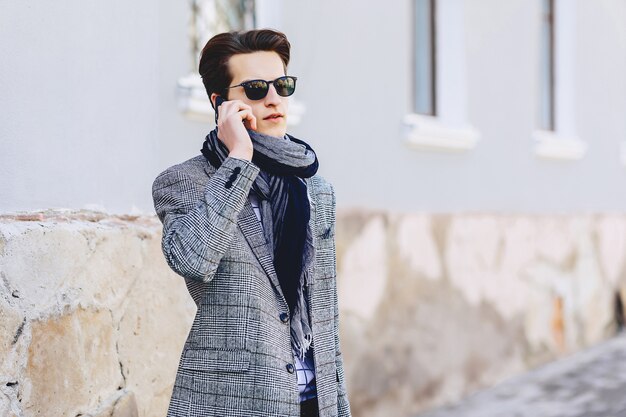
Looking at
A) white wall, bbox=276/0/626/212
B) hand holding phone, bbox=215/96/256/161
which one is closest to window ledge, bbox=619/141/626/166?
white wall, bbox=276/0/626/212

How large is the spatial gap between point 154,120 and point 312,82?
152 cm

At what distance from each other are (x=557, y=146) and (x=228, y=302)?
260 inches

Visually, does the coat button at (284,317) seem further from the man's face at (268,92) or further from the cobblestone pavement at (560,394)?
the cobblestone pavement at (560,394)

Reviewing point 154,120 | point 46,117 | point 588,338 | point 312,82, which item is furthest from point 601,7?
point 46,117

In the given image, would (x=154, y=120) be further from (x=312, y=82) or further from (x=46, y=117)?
(x=312, y=82)

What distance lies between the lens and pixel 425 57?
7152 millimetres

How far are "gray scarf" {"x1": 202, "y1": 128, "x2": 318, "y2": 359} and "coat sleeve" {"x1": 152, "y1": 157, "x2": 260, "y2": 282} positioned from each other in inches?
3.9

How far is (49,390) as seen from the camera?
298cm

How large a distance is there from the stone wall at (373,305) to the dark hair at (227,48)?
84cm

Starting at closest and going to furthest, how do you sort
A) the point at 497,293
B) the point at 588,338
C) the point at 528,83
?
the point at 497,293 → the point at 528,83 → the point at 588,338

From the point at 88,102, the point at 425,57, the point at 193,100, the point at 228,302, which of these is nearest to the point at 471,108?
the point at 425,57

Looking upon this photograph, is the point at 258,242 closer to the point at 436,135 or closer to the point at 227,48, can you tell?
the point at 227,48

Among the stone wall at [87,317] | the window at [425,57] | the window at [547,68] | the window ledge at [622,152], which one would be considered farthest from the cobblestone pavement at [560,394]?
the stone wall at [87,317]

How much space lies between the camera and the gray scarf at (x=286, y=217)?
2.33 meters
